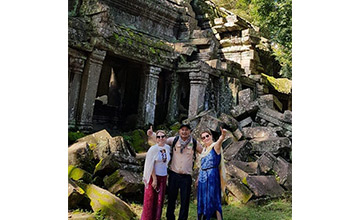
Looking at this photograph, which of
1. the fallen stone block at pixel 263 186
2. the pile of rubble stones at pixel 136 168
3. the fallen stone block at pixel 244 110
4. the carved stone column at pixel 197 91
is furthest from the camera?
the carved stone column at pixel 197 91

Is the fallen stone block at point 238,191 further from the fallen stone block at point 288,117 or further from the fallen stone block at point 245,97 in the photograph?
the fallen stone block at point 245,97

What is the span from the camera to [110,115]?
8.41m

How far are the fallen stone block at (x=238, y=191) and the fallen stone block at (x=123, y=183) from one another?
113cm

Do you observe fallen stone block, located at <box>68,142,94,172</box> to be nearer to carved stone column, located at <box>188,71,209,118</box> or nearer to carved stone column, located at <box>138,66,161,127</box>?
carved stone column, located at <box>138,66,161,127</box>

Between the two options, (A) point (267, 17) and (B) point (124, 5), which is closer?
(A) point (267, 17)

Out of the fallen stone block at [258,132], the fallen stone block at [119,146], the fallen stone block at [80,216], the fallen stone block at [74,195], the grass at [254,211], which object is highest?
the fallen stone block at [258,132]

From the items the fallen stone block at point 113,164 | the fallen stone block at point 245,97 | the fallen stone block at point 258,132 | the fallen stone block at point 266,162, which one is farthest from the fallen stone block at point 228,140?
the fallen stone block at point 113,164

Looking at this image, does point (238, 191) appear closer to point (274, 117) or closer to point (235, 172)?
point (235, 172)

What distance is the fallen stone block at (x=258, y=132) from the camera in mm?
5460

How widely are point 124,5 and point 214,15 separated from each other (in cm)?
377

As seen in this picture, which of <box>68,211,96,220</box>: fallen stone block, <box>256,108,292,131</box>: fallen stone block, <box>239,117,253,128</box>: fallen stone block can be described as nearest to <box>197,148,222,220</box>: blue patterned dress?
<box>68,211,96,220</box>: fallen stone block

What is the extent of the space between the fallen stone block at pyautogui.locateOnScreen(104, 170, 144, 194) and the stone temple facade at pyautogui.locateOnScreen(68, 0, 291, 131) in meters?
1.95
